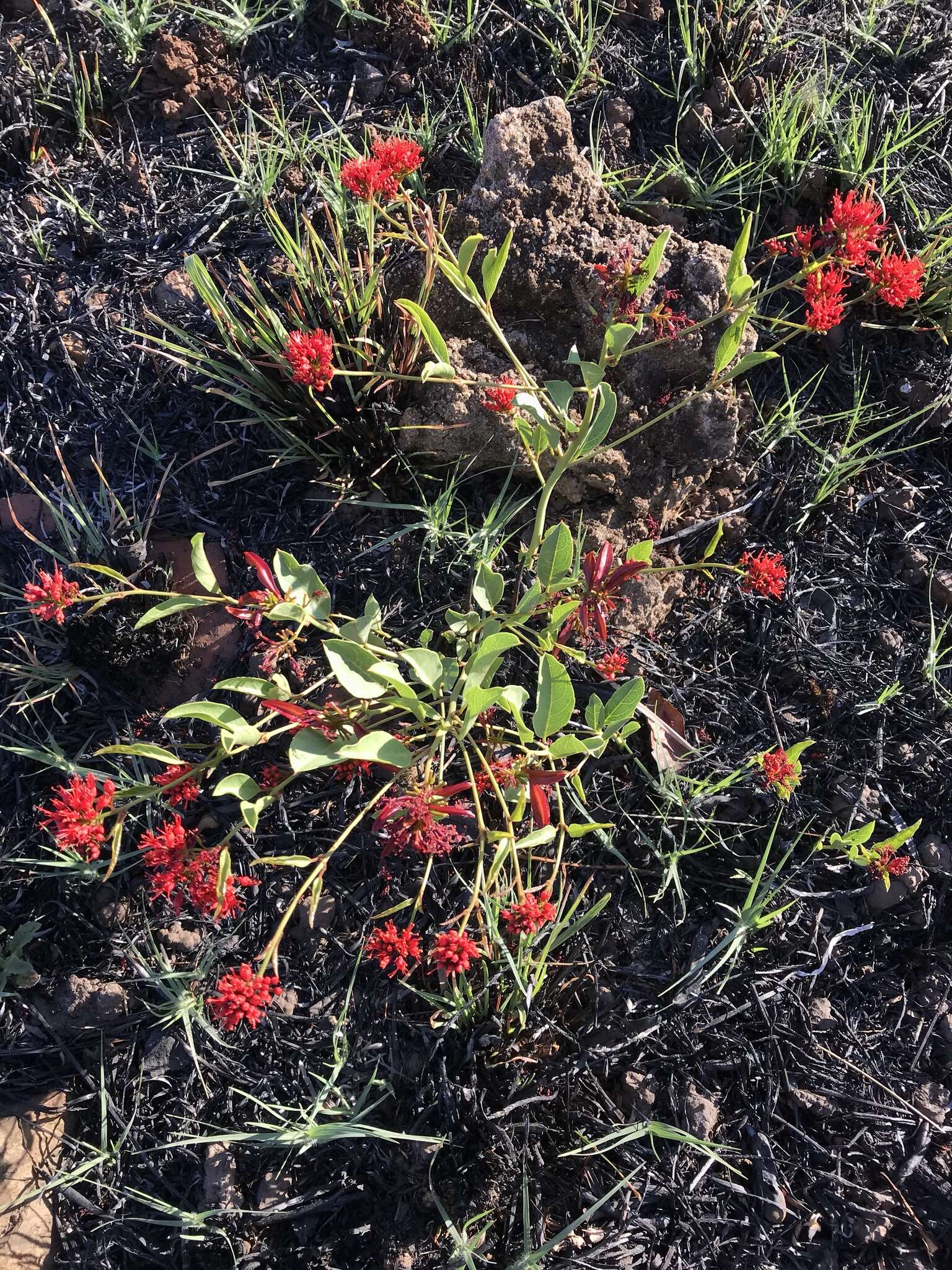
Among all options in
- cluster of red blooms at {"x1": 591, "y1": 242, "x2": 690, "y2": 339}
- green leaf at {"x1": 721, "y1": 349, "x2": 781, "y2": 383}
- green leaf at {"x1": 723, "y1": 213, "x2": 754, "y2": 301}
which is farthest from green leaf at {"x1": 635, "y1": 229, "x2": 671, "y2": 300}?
green leaf at {"x1": 721, "y1": 349, "x2": 781, "y2": 383}

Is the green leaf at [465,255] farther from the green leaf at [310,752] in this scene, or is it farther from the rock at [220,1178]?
the rock at [220,1178]

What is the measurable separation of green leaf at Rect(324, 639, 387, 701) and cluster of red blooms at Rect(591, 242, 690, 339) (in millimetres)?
899

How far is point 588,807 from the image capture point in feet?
6.49

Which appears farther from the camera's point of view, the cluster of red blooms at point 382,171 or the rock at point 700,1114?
the rock at point 700,1114

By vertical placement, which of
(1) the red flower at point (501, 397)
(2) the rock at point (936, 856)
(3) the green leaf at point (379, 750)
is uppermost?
(1) the red flower at point (501, 397)

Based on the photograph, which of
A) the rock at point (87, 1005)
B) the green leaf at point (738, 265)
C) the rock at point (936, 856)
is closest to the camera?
the green leaf at point (738, 265)

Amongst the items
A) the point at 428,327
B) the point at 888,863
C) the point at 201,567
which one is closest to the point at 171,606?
the point at 201,567

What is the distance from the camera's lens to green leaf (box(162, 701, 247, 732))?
1490 mm

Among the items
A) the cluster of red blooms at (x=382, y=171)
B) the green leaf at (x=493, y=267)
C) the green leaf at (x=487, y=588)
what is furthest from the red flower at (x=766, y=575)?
the cluster of red blooms at (x=382, y=171)

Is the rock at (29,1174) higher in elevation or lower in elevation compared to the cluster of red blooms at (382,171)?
lower

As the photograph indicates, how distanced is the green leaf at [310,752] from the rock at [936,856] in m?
1.40

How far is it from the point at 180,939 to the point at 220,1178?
0.46m

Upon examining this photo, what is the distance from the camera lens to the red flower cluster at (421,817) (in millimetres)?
1477

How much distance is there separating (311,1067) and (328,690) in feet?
2.57
